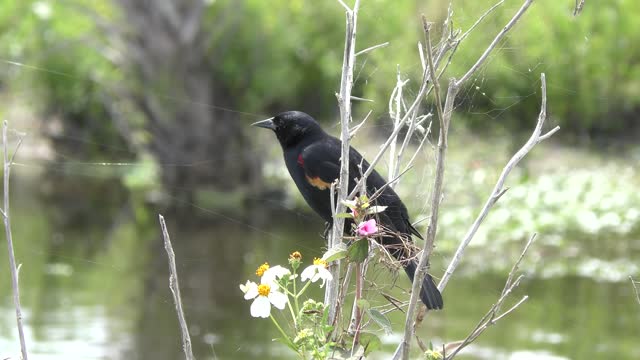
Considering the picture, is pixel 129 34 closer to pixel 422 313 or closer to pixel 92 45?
pixel 92 45

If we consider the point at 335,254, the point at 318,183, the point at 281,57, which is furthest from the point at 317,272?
the point at 281,57

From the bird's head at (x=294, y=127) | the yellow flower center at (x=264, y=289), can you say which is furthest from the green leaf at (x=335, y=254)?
the bird's head at (x=294, y=127)

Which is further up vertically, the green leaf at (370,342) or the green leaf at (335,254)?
the green leaf at (335,254)

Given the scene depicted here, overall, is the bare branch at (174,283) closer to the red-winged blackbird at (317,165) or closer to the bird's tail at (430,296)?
the bird's tail at (430,296)

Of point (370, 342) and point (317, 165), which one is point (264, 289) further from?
point (317, 165)

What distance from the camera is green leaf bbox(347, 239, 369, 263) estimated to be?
1898 mm

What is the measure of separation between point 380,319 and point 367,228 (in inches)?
6.4

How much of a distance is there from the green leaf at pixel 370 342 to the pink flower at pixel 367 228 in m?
0.22

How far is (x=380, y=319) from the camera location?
191cm

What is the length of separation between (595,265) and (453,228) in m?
1.36

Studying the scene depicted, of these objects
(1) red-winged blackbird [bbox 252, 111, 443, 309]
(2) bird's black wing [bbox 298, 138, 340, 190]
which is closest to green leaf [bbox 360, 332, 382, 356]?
(1) red-winged blackbird [bbox 252, 111, 443, 309]

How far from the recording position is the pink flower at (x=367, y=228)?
1.89 meters

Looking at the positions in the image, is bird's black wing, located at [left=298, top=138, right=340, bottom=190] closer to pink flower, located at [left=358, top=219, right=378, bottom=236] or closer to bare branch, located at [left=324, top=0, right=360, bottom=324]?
bare branch, located at [left=324, top=0, right=360, bottom=324]

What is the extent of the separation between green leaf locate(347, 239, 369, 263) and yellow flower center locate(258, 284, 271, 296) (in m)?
0.16
